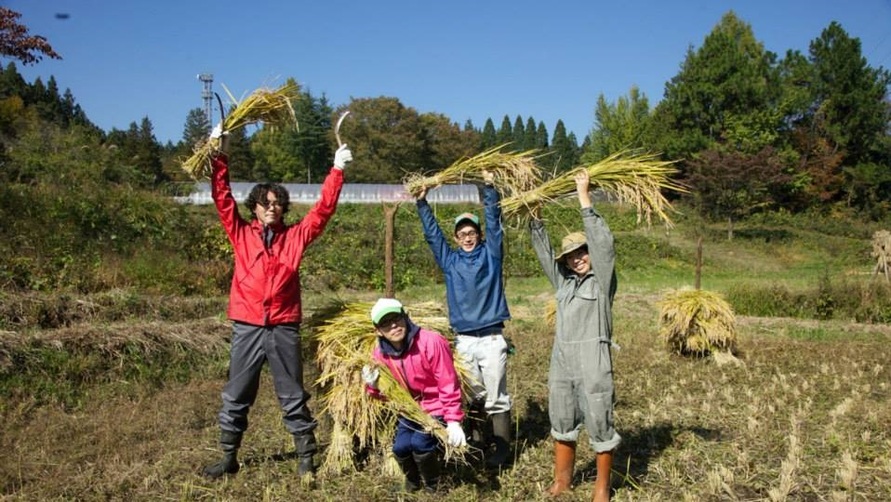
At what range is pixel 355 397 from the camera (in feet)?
13.4

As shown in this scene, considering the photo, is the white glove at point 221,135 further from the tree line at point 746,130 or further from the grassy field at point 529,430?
the tree line at point 746,130

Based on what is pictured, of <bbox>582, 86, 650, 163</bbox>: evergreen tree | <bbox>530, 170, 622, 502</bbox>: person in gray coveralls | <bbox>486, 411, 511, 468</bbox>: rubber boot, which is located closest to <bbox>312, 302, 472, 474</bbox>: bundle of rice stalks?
<bbox>486, 411, 511, 468</bbox>: rubber boot

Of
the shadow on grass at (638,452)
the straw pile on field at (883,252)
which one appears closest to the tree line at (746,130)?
the straw pile on field at (883,252)

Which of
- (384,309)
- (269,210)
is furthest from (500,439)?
(269,210)

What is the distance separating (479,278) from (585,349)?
927 millimetres

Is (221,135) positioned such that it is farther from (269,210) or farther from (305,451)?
(305,451)

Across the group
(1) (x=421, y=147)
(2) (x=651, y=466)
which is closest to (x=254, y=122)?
(2) (x=651, y=466)

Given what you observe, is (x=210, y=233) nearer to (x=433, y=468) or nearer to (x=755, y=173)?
(x=433, y=468)

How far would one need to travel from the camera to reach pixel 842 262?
2428 cm

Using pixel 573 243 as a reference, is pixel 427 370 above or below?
below

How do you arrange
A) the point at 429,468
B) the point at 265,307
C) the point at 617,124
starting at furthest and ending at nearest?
1. the point at 617,124
2. the point at 265,307
3. the point at 429,468

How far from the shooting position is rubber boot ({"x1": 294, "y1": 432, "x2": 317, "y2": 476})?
4137 millimetres

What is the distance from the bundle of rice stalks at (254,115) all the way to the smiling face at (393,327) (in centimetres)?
149

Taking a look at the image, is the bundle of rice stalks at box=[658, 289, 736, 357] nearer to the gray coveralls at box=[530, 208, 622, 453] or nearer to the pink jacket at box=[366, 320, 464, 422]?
the gray coveralls at box=[530, 208, 622, 453]
